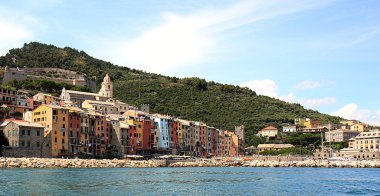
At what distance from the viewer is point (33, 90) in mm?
97750

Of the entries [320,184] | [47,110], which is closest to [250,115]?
[47,110]

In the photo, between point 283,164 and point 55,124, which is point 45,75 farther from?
point 283,164

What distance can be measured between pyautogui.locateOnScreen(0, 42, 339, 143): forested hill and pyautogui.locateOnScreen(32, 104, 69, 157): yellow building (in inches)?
1800

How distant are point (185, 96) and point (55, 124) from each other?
5769cm

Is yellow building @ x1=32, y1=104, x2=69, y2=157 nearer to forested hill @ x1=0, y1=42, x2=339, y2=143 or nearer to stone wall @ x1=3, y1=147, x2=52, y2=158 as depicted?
stone wall @ x1=3, y1=147, x2=52, y2=158

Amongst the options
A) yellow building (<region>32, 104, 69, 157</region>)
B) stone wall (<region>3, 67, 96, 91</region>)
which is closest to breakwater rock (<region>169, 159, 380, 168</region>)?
yellow building (<region>32, 104, 69, 157</region>)

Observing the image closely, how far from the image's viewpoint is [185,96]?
405 ft

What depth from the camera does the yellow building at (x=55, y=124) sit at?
2662 inches

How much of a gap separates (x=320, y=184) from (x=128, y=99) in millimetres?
80986

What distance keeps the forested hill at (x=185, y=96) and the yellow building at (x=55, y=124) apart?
4571cm

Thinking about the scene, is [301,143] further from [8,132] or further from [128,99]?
[8,132]

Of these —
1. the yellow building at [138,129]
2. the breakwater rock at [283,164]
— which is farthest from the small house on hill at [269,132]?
the yellow building at [138,129]

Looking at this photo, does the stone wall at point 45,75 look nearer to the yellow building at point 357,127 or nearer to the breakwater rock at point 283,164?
the breakwater rock at point 283,164

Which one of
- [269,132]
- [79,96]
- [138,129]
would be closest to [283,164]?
[138,129]
